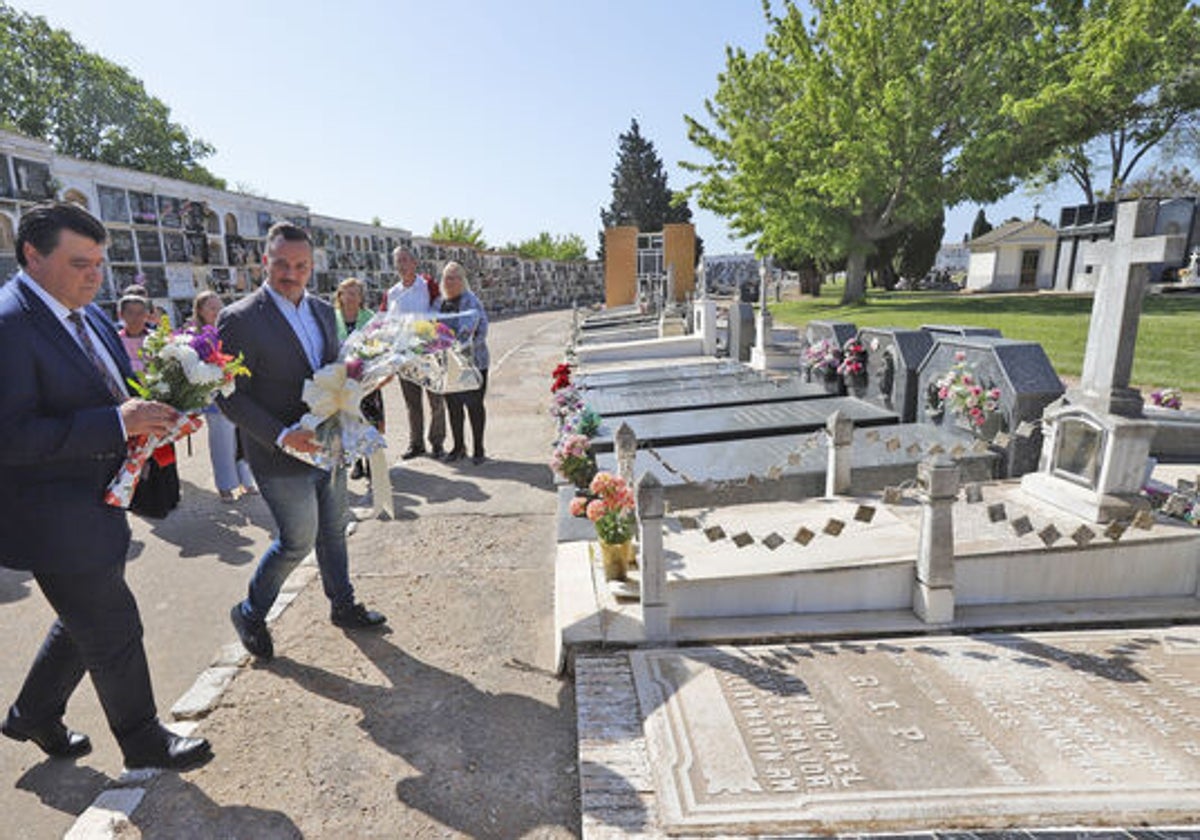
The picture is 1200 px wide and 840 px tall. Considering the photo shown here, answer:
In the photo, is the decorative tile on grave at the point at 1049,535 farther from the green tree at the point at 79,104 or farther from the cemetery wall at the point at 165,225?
the green tree at the point at 79,104

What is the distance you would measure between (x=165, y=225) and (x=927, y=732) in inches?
685

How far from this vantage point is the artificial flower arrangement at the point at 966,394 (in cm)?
564

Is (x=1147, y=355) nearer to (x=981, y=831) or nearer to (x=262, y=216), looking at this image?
(x=981, y=831)

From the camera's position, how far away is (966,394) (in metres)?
5.77

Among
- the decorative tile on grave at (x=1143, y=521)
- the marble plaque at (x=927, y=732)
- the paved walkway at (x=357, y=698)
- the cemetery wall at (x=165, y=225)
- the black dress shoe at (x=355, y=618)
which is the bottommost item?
the paved walkway at (x=357, y=698)

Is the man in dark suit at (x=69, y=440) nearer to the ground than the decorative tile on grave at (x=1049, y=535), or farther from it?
farther from it

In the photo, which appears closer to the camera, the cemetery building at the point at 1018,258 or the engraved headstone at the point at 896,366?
the engraved headstone at the point at 896,366

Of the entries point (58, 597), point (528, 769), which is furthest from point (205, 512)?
point (528, 769)

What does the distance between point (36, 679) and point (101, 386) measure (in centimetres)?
134

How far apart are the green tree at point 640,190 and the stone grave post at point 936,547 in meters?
58.5

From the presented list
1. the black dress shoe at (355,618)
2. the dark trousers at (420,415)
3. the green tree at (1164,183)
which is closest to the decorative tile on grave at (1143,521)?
the black dress shoe at (355,618)

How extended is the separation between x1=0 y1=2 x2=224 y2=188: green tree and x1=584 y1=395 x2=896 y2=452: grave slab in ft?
118

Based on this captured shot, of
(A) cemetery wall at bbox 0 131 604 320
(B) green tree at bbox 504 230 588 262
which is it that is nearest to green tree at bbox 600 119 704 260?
(B) green tree at bbox 504 230 588 262

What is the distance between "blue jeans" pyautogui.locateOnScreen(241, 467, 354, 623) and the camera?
3.17 metres
